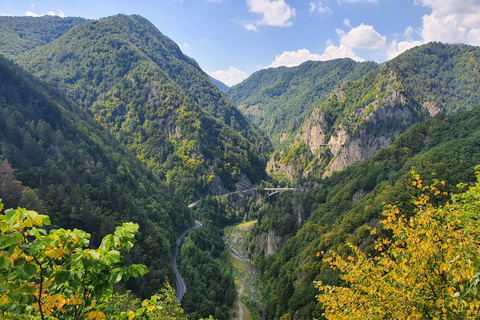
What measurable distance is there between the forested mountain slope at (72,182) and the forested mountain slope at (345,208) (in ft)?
87.1

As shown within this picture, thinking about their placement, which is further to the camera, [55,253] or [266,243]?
[266,243]

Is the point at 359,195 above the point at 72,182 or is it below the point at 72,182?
above

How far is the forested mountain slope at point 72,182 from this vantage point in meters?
48.1

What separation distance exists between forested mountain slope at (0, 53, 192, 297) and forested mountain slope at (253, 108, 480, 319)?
2654 cm

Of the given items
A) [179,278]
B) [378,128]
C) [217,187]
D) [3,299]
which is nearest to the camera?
[3,299]

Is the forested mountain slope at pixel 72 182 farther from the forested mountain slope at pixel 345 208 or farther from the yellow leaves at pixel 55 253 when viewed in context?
the yellow leaves at pixel 55 253

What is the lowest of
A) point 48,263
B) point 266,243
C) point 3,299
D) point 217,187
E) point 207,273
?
point 207,273

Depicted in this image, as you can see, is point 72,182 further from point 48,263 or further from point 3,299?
point 3,299

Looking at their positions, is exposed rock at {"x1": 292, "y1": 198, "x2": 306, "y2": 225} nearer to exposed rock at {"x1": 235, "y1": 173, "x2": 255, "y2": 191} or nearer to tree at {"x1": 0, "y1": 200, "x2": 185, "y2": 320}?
tree at {"x1": 0, "y1": 200, "x2": 185, "y2": 320}

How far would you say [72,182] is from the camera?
204ft

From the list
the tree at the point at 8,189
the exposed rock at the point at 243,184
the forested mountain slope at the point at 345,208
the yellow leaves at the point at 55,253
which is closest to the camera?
the yellow leaves at the point at 55,253

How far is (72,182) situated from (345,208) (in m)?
62.4

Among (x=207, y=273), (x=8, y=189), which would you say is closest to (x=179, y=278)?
(x=207, y=273)

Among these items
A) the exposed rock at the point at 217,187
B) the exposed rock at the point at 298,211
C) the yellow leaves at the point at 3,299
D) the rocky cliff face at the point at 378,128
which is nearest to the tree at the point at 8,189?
the yellow leaves at the point at 3,299
